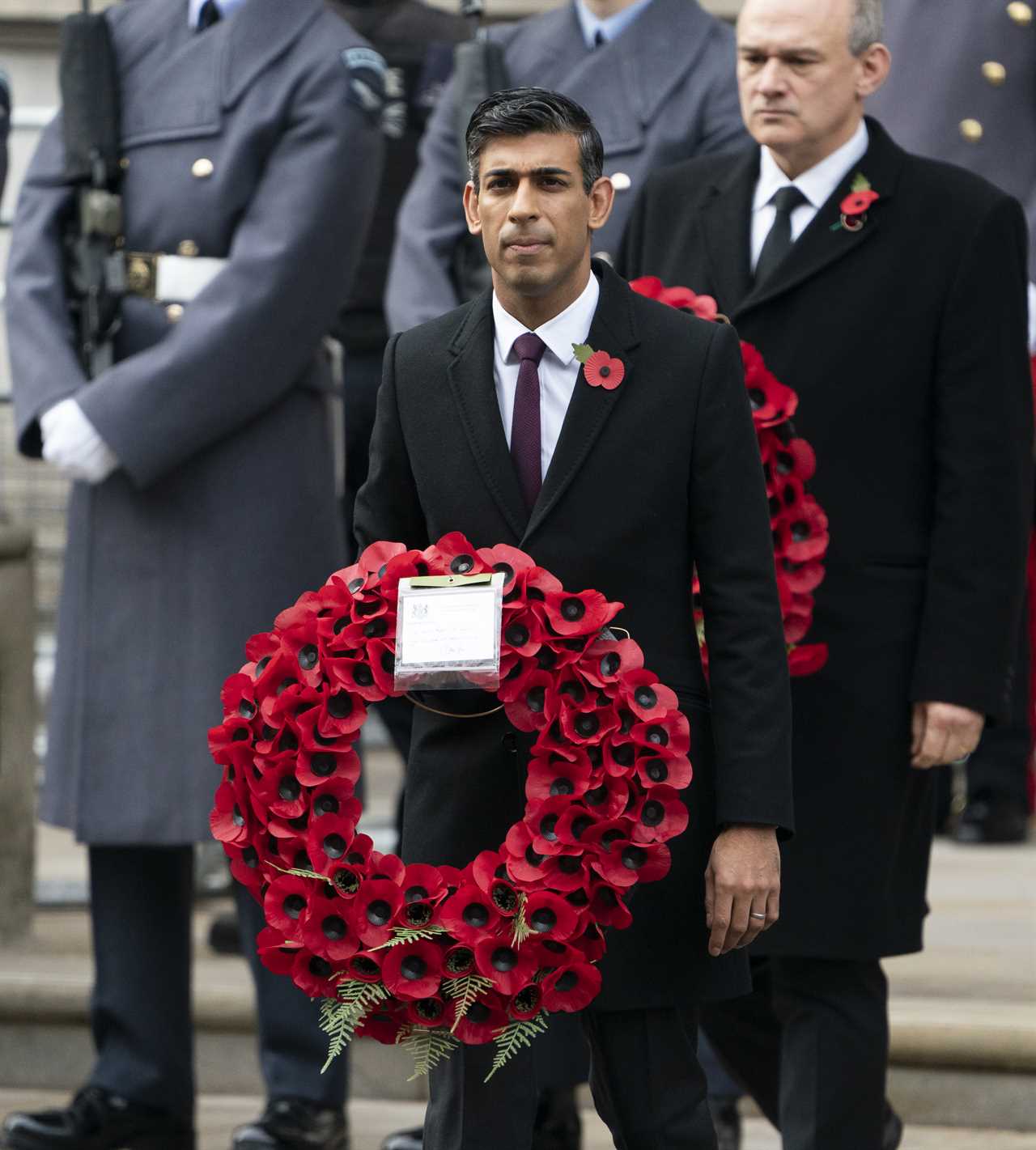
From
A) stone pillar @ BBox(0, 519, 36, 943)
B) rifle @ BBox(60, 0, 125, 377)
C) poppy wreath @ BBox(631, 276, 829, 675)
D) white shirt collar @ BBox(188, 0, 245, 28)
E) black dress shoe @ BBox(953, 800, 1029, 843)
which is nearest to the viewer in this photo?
poppy wreath @ BBox(631, 276, 829, 675)

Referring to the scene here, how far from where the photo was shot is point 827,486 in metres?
3.52

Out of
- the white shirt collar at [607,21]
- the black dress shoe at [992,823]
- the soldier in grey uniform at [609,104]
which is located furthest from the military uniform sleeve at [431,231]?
the black dress shoe at [992,823]

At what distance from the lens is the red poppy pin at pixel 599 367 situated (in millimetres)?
2846

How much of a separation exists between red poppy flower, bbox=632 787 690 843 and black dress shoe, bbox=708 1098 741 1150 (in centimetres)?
141

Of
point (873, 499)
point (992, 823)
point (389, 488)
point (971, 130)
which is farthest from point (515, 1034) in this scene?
point (992, 823)

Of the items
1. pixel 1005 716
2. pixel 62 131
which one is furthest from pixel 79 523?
→ pixel 1005 716

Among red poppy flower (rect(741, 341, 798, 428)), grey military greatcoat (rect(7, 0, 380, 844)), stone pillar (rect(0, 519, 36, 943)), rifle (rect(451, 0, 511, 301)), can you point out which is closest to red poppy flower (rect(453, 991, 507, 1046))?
red poppy flower (rect(741, 341, 798, 428))

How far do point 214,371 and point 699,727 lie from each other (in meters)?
1.41

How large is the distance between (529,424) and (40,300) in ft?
5.02

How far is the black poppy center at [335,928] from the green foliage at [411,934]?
44 mm

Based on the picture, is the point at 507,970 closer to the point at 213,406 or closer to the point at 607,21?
the point at 213,406

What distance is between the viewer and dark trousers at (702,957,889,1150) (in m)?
3.42

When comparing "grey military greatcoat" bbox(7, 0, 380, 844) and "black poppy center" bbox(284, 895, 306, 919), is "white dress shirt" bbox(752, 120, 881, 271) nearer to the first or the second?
"grey military greatcoat" bbox(7, 0, 380, 844)

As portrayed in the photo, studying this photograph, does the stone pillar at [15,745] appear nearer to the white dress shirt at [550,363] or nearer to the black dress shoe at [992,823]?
the black dress shoe at [992,823]
